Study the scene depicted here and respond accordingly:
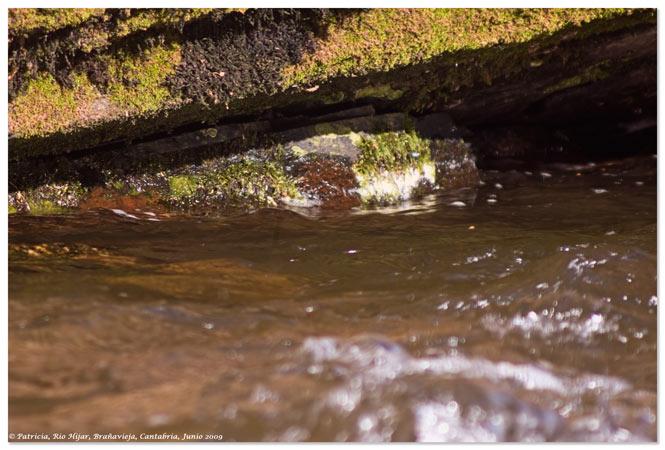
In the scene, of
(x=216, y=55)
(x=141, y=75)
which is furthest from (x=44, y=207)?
(x=216, y=55)

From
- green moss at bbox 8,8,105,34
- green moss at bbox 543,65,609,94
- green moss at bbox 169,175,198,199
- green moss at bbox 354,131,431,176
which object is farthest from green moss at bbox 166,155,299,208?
green moss at bbox 543,65,609,94

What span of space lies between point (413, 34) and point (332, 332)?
2.68 m

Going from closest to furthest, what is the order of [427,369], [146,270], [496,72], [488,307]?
[427,369]
[488,307]
[146,270]
[496,72]

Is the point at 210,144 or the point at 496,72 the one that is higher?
the point at 496,72

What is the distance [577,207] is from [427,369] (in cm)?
325

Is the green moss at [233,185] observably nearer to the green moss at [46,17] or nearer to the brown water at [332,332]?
the brown water at [332,332]

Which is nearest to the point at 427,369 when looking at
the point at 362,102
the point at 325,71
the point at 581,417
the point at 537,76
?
the point at 581,417

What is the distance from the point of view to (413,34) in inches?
191

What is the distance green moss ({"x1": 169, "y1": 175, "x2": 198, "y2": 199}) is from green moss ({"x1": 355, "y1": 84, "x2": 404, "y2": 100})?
1600 mm

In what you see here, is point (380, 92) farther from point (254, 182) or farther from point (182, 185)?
point (182, 185)

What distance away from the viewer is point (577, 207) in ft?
18.1

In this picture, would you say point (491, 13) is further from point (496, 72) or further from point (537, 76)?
point (537, 76)

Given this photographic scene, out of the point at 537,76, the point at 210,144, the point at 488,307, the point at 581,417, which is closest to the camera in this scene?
the point at 581,417

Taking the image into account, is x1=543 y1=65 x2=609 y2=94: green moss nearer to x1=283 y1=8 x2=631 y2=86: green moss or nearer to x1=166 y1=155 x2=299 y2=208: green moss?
x1=283 y1=8 x2=631 y2=86: green moss
